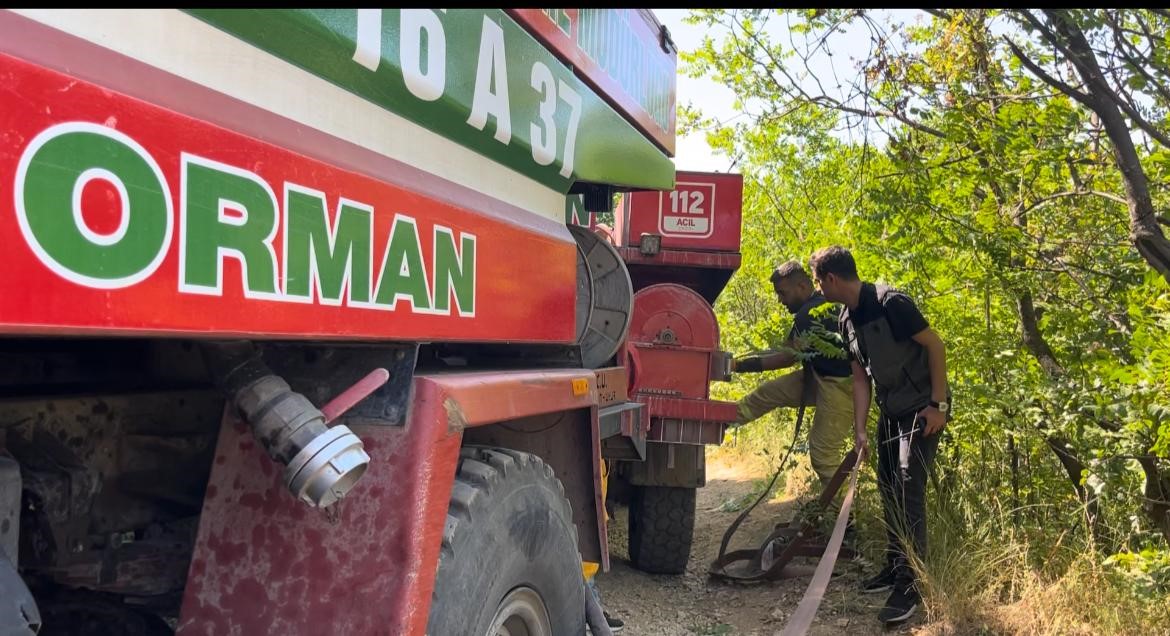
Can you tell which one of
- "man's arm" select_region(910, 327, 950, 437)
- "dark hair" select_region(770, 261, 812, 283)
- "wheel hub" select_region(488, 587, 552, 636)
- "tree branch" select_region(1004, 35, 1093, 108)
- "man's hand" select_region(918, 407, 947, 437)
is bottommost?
"wheel hub" select_region(488, 587, 552, 636)

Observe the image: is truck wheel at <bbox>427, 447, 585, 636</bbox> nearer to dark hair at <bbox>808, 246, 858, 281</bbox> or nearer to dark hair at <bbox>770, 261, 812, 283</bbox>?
dark hair at <bbox>808, 246, 858, 281</bbox>

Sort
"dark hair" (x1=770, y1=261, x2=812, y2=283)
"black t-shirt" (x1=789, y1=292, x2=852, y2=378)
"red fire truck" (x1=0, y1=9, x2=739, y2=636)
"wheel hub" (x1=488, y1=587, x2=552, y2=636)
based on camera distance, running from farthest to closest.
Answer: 1. "dark hair" (x1=770, y1=261, x2=812, y2=283)
2. "black t-shirt" (x1=789, y1=292, x2=852, y2=378)
3. "wheel hub" (x1=488, y1=587, x2=552, y2=636)
4. "red fire truck" (x1=0, y1=9, x2=739, y2=636)

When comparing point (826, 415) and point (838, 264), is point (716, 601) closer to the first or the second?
point (826, 415)

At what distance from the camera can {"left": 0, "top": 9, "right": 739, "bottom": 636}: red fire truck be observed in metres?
1.16

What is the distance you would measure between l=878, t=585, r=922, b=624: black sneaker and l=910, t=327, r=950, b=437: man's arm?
774 mm

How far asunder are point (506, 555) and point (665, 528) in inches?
134

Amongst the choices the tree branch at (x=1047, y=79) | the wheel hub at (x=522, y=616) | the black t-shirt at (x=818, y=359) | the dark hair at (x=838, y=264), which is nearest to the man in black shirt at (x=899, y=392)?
the dark hair at (x=838, y=264)

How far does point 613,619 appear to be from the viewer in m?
4.46

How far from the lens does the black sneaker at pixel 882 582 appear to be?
15.3 feet

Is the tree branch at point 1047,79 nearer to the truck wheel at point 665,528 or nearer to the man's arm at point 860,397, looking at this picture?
the man's arm at point 860,397

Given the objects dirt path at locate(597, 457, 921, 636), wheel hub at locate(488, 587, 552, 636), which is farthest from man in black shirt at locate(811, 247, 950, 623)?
wheel hub at locate(488, 587, 552, 636)

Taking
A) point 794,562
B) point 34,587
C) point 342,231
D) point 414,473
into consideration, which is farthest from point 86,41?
point 794,562

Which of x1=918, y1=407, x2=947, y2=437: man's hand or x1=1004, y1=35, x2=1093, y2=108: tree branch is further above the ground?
x1=1004, y1=35, x2=1093, y2=108: tree branch

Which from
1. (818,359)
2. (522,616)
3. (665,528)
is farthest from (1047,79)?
(522,616)
